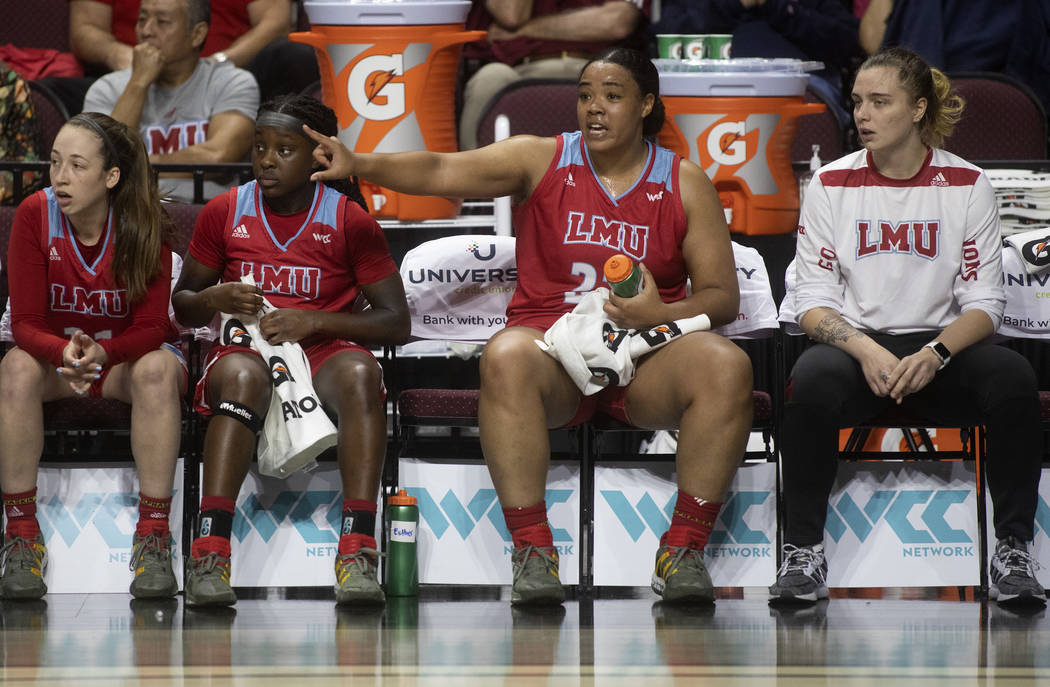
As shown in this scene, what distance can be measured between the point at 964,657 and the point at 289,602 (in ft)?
5.39

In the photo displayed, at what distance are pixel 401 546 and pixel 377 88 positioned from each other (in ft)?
5.35

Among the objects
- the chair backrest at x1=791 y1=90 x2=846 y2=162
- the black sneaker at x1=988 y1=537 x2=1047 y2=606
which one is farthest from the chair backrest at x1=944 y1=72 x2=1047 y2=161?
the black sneaker at x1=988 y1=537 x2=1047 y2=606

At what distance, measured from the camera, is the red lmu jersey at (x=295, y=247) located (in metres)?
3.84

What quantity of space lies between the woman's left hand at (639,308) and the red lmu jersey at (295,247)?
2.06ft

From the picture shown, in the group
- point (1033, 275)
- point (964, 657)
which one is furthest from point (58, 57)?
point (964, 657)

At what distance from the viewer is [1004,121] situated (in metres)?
5.33

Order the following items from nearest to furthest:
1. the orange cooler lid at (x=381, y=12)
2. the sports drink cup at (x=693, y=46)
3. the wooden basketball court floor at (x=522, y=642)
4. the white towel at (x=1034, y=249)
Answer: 1. the wooden basketball court floor at (x=522, y=642)
2. the white towel at (x=1034, y=249)
3. the orange cooler lid at (x=381, y=12)
4. the sports drink cup at (x=693, y=46)

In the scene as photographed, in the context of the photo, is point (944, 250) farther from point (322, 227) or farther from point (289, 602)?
point (289, 602)

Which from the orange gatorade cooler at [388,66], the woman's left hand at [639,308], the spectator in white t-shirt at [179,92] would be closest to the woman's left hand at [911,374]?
the woman's left hand at [639,308]

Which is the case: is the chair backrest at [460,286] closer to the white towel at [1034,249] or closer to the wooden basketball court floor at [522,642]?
the wooden basketball court floor at [522,642]

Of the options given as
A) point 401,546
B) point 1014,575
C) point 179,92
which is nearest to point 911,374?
point 1014,575

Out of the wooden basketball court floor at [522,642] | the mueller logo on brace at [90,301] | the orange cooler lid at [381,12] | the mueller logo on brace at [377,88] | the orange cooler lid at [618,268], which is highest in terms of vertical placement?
the orange cooler lid at [381,12]

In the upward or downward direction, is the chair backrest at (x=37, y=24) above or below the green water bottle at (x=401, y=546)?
above

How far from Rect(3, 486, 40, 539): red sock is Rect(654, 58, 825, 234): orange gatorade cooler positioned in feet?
7.60
